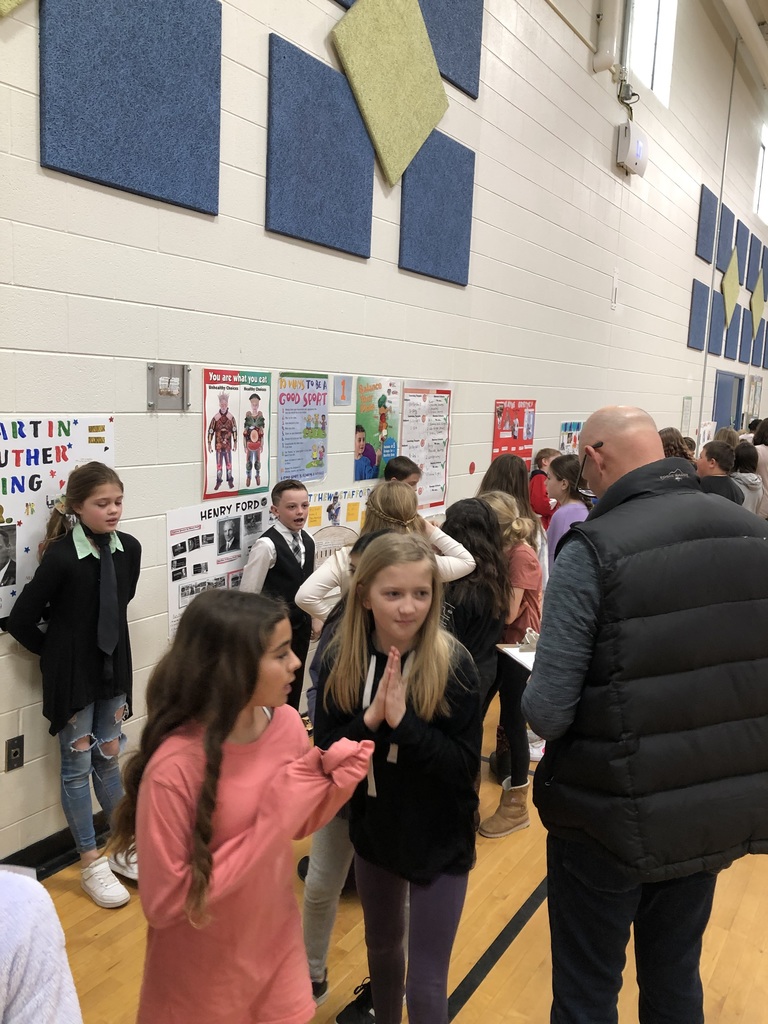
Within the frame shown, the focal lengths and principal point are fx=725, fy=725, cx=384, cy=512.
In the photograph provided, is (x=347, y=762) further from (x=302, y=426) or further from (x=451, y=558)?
(x=302, y=426)

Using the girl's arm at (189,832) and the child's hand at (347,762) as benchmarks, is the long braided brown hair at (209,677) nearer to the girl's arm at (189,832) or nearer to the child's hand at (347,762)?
the girl's arm at (189,832)

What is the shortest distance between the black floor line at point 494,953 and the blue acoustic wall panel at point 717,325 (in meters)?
8.56

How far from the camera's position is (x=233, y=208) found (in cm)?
291

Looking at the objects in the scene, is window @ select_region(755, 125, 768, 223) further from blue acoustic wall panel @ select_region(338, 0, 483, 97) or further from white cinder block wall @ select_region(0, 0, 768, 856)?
blue acoustic wall panel @ select_region(338, 0, 483, 97)

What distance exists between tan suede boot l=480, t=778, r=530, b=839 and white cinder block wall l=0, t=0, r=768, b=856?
4.78 ft

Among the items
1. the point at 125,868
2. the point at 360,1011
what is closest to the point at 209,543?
the point at 125,868

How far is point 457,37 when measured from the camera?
160 inches

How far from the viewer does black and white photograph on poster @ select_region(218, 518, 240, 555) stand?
→ 306 centimetres

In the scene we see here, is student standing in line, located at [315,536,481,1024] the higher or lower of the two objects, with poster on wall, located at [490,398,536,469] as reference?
lower

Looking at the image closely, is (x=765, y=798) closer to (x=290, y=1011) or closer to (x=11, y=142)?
(x=290, y=1011)

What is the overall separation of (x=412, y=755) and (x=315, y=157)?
107 inches

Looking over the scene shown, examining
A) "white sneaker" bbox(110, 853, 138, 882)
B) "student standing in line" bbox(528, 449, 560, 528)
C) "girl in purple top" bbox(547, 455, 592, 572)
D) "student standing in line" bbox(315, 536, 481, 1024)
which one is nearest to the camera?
"student standing in line" bbox(315, 536, 481, 1024)

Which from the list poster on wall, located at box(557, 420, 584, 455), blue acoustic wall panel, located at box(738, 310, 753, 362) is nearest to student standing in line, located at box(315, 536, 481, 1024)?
poster on wall, located at box(557, 420, 584, 455)

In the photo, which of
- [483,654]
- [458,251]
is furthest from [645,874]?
[458,251]
